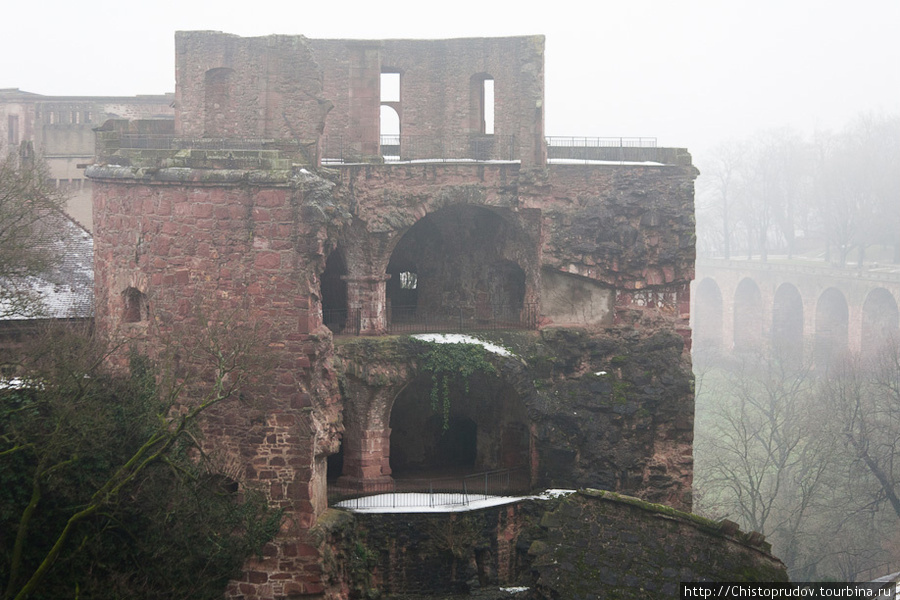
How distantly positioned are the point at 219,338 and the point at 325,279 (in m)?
6.78

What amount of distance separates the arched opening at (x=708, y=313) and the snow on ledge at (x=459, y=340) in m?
40.2

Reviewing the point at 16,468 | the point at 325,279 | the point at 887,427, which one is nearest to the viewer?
the point at 16,468

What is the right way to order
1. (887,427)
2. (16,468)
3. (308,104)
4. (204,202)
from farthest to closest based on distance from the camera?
(887,427), (308,104), (204,202), (16,468)

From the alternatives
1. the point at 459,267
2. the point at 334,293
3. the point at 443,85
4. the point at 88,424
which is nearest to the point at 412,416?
the point at 334,293

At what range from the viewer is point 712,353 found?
59438 millimetres

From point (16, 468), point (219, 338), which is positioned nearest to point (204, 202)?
point (219, 338)

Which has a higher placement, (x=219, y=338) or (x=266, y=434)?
(x=219, y=338)

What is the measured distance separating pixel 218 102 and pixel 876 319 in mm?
37200

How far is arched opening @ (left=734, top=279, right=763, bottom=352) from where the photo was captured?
60312 millimetres

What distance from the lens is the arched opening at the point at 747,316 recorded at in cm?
6031

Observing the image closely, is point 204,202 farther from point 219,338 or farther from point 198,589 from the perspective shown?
point 198,589

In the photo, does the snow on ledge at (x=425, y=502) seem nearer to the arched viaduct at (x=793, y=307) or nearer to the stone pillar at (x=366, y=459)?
the stone pillar at (x=366, y=459)

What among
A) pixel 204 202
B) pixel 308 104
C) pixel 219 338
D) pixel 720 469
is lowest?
pixel 720 469

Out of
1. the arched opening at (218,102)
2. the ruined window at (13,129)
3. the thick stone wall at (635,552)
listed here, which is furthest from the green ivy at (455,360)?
the ruined window at (13,129)
